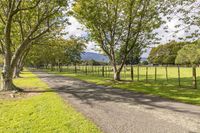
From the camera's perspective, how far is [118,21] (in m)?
25.2

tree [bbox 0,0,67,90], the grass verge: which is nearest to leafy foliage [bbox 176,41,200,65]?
the grass verge

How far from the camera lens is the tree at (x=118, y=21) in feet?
76.0

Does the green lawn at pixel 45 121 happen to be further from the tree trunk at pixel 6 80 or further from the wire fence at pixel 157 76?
the wire fence at pixel 157 76

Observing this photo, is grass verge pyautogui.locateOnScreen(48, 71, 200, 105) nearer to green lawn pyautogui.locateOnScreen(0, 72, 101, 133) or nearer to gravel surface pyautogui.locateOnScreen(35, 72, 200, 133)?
gravel surface pyautogui.locateOnScreen(35, 72, 200, 133)

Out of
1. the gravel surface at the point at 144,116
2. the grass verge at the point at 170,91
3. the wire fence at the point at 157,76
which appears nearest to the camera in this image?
the gravel surface at the point at 144,116

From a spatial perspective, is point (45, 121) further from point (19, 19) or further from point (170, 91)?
point (19, 19)

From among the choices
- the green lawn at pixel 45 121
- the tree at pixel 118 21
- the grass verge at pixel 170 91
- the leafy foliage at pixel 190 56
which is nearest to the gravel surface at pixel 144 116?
the green lawn at pixel 45 121

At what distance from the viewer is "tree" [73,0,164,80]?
2316 cm

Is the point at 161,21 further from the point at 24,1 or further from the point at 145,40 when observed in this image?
the point at 24,1

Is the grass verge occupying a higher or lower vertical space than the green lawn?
higher

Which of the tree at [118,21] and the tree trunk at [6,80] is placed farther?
the tree at [118,21]

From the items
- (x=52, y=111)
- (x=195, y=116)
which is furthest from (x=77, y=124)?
(x=195, y=116)

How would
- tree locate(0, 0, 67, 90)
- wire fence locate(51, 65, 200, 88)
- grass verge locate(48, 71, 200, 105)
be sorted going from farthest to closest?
wire fence locate(51, 65, 200, 88) < tree locate(0, 0, 67, 90) < grass verge locate(48, 71, 200, 105)

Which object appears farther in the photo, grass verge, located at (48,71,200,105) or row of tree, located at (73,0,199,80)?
row of tree, located at (73,0,199,80)
